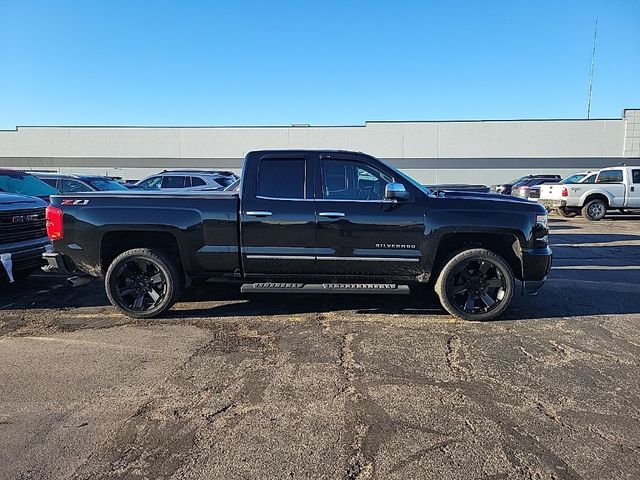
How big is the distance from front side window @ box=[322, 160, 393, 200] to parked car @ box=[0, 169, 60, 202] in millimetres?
6070

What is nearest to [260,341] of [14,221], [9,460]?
[9,460]

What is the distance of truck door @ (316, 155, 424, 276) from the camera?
199 inches

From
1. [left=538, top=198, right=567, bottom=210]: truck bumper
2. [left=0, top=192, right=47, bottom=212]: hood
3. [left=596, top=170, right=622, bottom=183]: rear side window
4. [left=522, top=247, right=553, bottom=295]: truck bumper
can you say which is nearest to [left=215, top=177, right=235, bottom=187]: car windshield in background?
[left=0, top=192, right=47, bottom=212]: hood

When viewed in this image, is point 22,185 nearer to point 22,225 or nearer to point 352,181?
point 22,225

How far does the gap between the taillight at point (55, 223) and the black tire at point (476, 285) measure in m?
4.50

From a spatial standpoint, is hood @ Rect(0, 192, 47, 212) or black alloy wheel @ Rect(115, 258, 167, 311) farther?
hood @ Rect(0, 192, 47, 212)

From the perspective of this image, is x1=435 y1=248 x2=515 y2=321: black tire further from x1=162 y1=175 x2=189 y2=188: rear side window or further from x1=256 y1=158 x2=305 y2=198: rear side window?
x1=162 y1=175 x2=189 y2=188: rear side window

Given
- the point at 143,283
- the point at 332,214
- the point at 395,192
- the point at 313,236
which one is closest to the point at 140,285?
the point at 143,283

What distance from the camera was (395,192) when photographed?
492cm

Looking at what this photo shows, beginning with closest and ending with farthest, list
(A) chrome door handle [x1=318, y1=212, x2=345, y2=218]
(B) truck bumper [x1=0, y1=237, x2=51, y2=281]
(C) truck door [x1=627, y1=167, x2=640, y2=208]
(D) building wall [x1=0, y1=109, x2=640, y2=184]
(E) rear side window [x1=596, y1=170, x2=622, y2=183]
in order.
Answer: (A) chrome door handle [x1=318, y1=212, x2=345, y2=218] → (B) truck bumper [x1=0, y1=237, x2=51, y2=281] → (C) truck door [x1=627, y1=167, x2=640, y2=208] → (E) rear side window [x1=596, y1=170, x2=622, y2=183] → (D) building wall [x1=0, y1=109, x2=640, y2=184]

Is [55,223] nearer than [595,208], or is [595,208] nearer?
[55,223]

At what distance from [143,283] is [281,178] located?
2095 mm

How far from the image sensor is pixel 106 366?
13.1ft

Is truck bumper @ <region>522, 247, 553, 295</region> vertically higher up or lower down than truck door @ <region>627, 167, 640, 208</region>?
lower down
